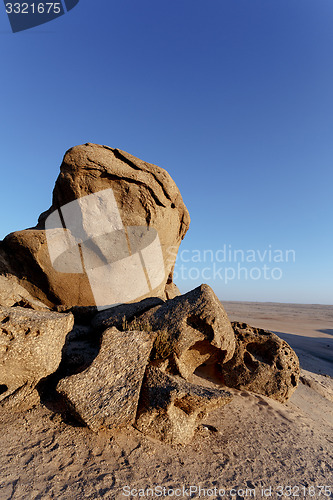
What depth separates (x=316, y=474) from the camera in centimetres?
355

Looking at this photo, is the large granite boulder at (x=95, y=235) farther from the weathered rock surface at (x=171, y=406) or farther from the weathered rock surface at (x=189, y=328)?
the weathered rock surface at (x=171, y=406)

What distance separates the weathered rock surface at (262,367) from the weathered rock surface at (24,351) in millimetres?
3738

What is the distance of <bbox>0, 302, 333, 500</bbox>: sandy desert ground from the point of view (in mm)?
2701

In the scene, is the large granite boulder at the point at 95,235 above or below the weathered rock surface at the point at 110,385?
above

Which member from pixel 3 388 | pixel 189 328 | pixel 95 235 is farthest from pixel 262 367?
pixel 95 235

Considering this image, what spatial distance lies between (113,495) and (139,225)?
5.77m

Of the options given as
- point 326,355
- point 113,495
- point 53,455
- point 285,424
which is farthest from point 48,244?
point 326,355

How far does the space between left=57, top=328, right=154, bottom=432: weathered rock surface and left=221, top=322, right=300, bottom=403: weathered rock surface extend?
2.55 meters

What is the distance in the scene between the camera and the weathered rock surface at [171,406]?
11.7 ft

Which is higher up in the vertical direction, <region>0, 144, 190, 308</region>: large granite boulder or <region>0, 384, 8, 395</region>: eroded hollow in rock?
<region>0, 144, 190, 308</region>: large granite boulder

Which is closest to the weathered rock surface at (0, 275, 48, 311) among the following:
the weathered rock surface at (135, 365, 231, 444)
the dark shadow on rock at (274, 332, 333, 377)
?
the weathered rock surface at (135, 365, 231, 444)

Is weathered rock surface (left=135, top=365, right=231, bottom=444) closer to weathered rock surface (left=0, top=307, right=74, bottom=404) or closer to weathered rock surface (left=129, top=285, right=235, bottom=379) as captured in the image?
weathered rock surface (left=129, top=285, right=235, bottom=379)

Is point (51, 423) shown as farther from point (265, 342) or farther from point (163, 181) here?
point (163, 181)

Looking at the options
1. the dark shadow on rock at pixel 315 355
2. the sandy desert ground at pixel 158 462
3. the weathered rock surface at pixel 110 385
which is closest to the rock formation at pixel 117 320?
the weathered rock surface at pixel 110 385
